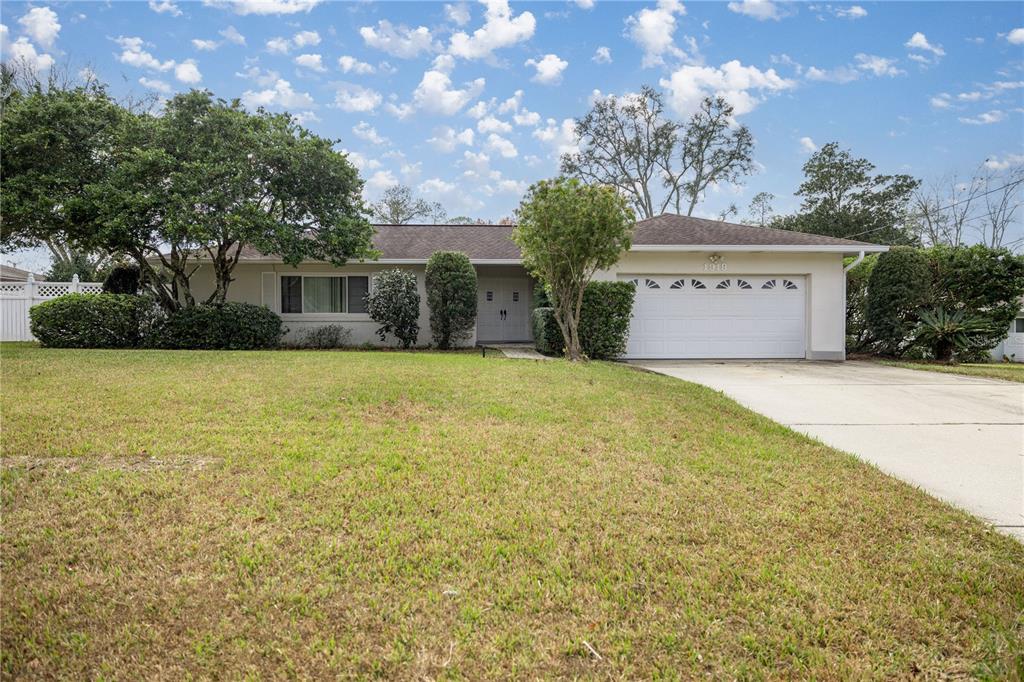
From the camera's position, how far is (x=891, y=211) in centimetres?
2747

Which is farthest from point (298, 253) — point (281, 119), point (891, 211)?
point (891, 211)

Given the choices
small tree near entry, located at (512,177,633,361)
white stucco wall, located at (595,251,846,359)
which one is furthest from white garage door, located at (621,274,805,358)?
small tree near entry, located at (512,177,633,361)

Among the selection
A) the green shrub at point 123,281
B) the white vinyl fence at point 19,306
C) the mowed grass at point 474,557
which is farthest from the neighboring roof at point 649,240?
the mowed grass at point 474,557

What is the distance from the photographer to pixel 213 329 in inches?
471

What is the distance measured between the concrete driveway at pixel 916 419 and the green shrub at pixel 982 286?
3.45 m

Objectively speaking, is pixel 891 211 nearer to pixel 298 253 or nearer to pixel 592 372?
pixel 592 372

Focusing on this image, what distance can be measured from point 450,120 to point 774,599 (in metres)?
17.7

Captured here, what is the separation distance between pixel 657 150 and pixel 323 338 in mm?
22385

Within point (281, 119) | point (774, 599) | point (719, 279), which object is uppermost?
point (281, 119)

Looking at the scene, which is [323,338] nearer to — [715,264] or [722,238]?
[715,264]

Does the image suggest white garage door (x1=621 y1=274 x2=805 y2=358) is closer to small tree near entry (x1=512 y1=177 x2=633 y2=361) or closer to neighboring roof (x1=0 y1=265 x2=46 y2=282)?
small tree near entry (x1=512 y1=177 x2=633 y2=361)

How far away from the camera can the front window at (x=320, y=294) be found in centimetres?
1463

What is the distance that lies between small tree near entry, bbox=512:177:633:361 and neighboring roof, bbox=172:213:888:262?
2.33 meters

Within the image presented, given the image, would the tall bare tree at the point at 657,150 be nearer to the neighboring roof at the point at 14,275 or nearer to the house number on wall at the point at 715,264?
the house number on wall at the point at 715,264
